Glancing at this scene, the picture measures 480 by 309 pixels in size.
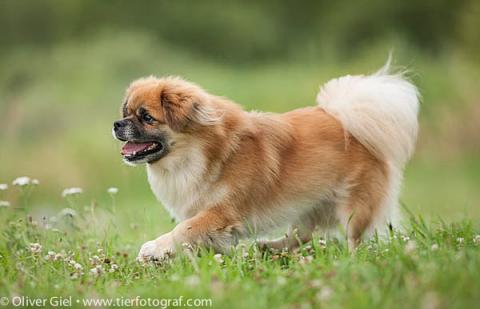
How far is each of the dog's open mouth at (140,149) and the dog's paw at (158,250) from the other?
681 mm

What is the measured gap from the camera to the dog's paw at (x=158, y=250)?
509 cm

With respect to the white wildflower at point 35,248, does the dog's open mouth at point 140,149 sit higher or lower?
higher

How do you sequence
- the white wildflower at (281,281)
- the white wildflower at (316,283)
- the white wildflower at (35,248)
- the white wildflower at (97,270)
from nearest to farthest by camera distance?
the white wildflower at (316,283) → the white wildflower at (281,281) → the white wildflower at (97,270) → the white wildflower at (35,248)

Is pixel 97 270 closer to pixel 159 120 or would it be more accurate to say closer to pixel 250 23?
pixel 159 120

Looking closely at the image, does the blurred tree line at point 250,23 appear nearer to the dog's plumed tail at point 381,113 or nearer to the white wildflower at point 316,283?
the dog's plumed tail at point 381,113

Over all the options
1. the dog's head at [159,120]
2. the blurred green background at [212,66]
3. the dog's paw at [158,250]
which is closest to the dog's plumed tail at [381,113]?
the dog's head at [159,120]

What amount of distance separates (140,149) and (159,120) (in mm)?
264

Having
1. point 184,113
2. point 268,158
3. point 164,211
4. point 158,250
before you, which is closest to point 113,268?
point 158,250

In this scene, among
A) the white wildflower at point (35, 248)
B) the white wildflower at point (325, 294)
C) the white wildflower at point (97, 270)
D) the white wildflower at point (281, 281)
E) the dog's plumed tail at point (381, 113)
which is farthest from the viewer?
the dog's plumed tail at point (381, 113)

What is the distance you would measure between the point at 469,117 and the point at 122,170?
7.47 m

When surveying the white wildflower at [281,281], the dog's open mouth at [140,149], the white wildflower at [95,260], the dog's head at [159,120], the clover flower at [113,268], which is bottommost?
the clover flower at [113,268]

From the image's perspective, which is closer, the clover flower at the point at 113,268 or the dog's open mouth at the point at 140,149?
the clover flower at the point at 113,268

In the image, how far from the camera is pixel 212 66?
2017cm

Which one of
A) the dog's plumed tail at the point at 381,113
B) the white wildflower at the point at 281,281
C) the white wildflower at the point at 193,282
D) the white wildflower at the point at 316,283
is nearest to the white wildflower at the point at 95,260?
the white wildflower at the point at 193,282
